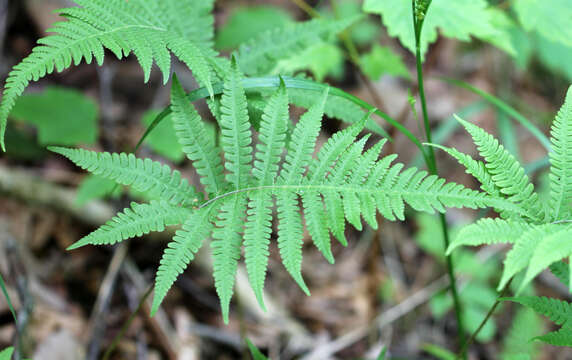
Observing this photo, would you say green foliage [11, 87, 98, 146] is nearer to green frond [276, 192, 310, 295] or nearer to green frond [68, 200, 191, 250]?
green frond [68, 200, 191, 250]

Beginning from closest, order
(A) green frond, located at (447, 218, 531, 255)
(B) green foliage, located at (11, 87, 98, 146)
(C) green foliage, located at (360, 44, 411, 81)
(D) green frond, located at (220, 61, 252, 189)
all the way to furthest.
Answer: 1. (A) green frond, located at (447, 218, 531, 255)
2. (D) green frond, located at (220, 61, 252, 189)
3. (C) green foliage, located at (360, 44, 411, 81)
4. (B) green foliage, located at (11, 87, 98, 146)

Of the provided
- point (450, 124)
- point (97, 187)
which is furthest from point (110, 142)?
point (450, 124)

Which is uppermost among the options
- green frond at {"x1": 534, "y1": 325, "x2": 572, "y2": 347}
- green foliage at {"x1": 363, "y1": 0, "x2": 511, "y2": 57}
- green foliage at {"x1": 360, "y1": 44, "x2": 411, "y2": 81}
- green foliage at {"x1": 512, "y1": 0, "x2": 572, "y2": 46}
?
green foliage at {"x1": 512, "y1": 0, "x2": 572, "y2": 46}

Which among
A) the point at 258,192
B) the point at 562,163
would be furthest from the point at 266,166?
the point at 562,163

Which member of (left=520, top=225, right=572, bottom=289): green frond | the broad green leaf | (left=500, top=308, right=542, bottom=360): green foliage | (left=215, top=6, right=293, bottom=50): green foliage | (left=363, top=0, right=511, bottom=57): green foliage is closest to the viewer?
(left=520, top=225, right=572, bottom=289): green frond

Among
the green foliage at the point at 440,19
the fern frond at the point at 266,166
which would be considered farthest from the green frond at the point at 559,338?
the green foliage at the point at 440,19

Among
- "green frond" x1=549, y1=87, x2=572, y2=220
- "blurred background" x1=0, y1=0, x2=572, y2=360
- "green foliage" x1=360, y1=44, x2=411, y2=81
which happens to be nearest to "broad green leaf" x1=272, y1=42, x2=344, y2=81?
"blurred background" x1=0, y1=0, x2=572, y2=360

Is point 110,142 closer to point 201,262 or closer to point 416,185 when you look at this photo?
point 201,262
